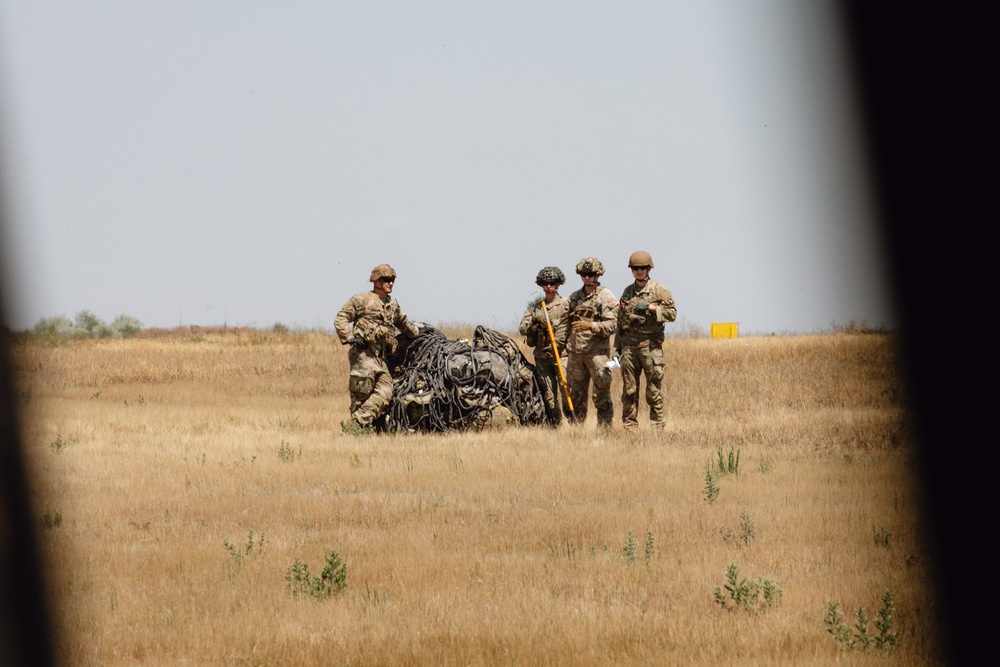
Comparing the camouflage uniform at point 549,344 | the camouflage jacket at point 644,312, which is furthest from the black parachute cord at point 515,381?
the camouflage jacket at point 644,312

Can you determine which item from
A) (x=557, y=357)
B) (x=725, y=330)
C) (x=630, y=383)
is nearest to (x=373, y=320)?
(x=557, y=357)

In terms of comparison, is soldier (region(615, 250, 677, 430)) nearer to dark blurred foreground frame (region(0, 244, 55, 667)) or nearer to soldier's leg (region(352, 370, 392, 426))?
soldier's leg (region(352, 370, 392, 426))

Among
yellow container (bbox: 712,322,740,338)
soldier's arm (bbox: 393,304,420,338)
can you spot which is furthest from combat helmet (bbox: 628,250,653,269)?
yellow container (bbox: 712,322,740,338)

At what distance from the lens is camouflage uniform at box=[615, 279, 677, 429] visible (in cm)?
1727

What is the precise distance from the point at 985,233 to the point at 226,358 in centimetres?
3044

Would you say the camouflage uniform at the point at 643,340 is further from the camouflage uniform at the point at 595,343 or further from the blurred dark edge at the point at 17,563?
the blurred dark edge at the point at 17,563

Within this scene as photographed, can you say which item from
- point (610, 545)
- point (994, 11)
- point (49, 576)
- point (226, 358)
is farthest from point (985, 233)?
point (226, 358)

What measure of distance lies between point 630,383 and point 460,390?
251 cm

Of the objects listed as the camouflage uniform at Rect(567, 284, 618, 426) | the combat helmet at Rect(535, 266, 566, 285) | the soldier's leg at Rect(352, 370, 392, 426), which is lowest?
the soldier's leg at Rect(352, 370, 392, 426)

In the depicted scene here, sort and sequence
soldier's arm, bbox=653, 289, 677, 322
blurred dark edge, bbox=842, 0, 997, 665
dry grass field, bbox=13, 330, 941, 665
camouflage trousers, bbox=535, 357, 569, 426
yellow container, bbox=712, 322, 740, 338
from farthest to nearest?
yellow container, bbox=712, 322, 740, 338 → camouflage trousers, bbox=535, 357, 569, 426 → soldier's arm, bbox=653, 289, 677, 322 → dry grass field, bbox=13, 330, 941, 665 → blurred dark edge, bbox=842, 0, 997, 665

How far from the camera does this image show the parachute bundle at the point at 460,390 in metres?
17.7

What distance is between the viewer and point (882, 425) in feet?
57.7

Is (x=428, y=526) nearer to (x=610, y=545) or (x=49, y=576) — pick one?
(x=610, y=545)

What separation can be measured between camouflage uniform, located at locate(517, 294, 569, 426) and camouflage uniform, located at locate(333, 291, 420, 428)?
1957 millimetres
